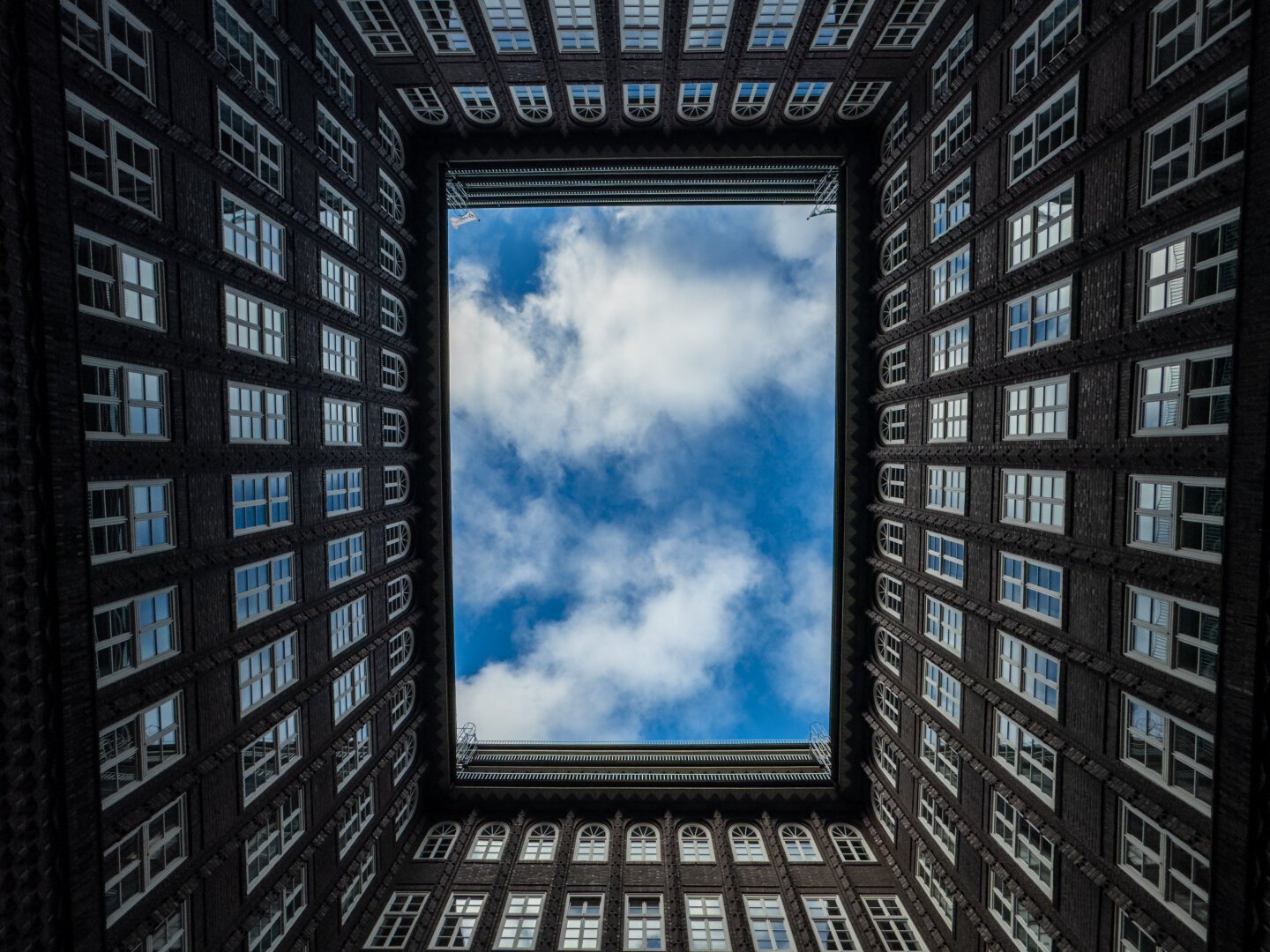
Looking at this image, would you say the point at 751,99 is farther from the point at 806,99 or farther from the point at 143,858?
the point at 143,858

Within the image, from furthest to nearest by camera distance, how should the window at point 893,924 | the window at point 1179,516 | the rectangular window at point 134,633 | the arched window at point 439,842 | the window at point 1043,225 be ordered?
1. the arched window at point 439,842
2. the window at point 893,924
3. the window at point 1043,225
4. the rectangular window at point 134,633
5. the window at point 1179,516

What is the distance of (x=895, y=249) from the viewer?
3600cm

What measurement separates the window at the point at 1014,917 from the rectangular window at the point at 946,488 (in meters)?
14.9

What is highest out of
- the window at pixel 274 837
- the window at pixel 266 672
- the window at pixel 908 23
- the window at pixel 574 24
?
the window at pixel 574 24

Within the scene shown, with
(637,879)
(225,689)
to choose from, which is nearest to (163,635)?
(225,689)

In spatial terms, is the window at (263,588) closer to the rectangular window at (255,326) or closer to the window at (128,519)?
the window at (128,519)

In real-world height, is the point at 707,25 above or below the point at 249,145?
above

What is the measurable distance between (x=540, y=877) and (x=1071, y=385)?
3407 centimetres

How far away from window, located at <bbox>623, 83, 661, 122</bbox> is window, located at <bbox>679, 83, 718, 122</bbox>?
1.34 m

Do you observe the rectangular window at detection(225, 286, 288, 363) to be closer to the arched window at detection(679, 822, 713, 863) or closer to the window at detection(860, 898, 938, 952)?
the window at detection(860, 898, 938, 952)

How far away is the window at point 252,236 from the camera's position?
23062mm

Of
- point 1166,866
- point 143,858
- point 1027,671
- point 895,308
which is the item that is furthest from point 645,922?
point 895,308

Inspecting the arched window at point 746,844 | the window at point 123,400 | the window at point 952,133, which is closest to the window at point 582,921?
the arched window at point 746,844

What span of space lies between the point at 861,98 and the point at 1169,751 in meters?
33.9
